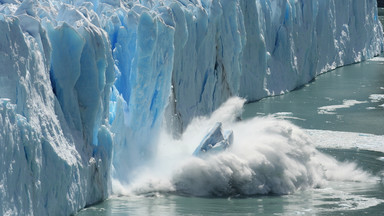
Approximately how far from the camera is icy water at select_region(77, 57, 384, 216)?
11.4 meters

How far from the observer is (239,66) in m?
18.8

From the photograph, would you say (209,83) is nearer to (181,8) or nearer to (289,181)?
(181,8)

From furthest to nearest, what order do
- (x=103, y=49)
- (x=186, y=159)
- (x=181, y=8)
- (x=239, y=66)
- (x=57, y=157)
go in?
(x=239, y=66) → (x=181, y=8) → (x=186, y=159) → (x=103, y=49) → (x=57, y=157)

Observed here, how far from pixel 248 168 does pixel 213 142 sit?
23.4 inches

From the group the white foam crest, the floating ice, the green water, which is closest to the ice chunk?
the white foam crest

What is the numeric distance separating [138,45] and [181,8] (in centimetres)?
240

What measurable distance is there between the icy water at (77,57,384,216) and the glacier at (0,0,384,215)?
27.1 inches

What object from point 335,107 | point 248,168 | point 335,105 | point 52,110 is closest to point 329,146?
point 248,168

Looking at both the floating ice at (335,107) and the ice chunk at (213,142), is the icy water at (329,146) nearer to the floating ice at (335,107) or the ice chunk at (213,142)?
the floating ice at (335,107)

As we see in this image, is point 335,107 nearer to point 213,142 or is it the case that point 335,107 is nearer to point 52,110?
point 213,142

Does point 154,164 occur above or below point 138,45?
below

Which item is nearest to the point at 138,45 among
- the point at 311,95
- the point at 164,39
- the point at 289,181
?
the point at 164,39

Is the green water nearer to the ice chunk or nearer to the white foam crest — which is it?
the white foam crest

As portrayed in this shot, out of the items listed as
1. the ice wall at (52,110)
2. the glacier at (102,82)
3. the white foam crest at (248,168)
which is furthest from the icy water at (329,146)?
the glacier at (102,82)
